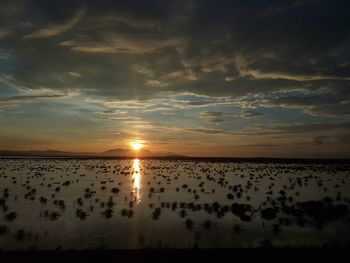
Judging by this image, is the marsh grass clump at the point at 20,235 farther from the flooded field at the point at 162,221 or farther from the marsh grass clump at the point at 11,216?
the marsh grass clump at the point at 11,216

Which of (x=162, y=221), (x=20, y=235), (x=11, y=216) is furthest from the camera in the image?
(x=11, y=216)

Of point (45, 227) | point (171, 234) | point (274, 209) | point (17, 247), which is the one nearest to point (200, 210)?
point (274, 209)

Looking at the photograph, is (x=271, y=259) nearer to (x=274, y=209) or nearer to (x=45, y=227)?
(x=45, y=227)

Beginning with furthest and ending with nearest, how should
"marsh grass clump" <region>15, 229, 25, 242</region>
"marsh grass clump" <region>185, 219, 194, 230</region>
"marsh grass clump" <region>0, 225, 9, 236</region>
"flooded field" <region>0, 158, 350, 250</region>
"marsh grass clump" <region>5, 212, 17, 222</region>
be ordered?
"marsh grass clump" <region>5, 212, 17, 222</region>
"marsh grass clump" <region>185, 219, 194, 230</region>
"marsh grass clump" <region>0, 225, 9, 236</region>
"flooded field" <region>0, 158, 350, 250</region>
"marsh grass clump" <region>15, 229, 25, 242</region>

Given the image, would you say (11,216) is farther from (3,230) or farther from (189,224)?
(189,224)

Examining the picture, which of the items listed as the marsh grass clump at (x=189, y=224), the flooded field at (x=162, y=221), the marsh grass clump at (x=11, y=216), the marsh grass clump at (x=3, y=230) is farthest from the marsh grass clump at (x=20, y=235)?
the marsh grass clump at (x=189, y=224)

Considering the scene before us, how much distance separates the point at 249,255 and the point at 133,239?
21.0 ft

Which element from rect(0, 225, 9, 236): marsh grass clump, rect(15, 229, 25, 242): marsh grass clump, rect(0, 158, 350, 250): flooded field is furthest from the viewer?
rect(0, 225, 9, 236): marsh grass clump

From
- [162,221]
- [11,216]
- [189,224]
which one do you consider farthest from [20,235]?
[189,224]

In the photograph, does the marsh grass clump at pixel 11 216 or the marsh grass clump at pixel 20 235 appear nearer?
the marsh grass clump at pixel 20 235

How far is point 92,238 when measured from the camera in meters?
15.8

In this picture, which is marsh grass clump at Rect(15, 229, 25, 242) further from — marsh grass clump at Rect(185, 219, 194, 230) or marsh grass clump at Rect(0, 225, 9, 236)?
marsh grass clump at Rect(185, 219, 194, 230)

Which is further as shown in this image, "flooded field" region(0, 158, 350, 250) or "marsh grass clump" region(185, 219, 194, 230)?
"marsh grass clump" region(185, 219, 194, 230)

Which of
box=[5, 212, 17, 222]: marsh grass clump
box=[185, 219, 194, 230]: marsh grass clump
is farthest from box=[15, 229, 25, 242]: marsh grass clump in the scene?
box=[185, 219, 194, 230]: marsh grass clump
